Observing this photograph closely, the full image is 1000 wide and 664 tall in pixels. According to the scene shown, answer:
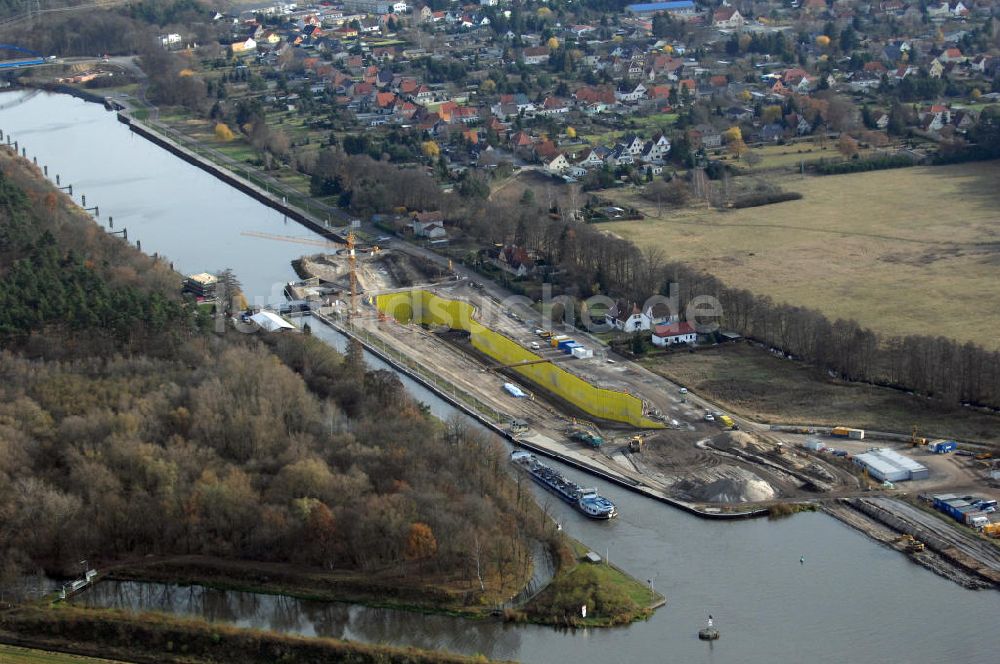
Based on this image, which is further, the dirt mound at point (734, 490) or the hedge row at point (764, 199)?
the hedge row at point (764, 199)

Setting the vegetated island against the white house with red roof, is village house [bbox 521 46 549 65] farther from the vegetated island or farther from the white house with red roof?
the vegetated island

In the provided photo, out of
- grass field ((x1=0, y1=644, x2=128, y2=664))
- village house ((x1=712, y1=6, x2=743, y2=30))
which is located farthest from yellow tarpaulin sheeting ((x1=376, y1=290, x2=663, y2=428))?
village house ((x1=712, y1=6, x2=743, y2=30))

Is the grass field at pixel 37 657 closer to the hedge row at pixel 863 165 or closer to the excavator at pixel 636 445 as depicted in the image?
the excavator at pixel 636 445

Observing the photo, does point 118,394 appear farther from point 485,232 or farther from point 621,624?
point 485,232

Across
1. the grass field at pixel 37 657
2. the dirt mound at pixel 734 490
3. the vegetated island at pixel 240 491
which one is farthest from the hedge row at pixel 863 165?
the grass field at pixel 37 657

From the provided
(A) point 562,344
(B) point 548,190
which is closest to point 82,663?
(A) point 562,344
